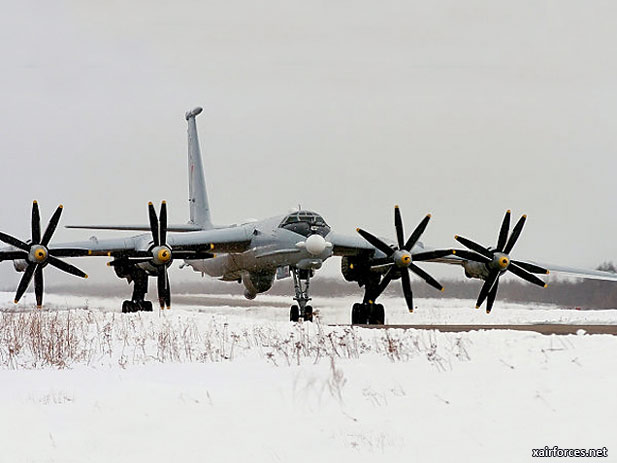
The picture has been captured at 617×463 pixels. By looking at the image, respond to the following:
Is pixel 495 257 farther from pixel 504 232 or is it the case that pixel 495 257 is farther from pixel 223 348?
pixel 223 348

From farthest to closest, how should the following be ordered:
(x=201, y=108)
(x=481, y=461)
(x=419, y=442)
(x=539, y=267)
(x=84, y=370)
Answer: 1. (x=201, y=108)
2. (x=539, y=267)
3. (x=84, y=370)
4. (x=419, y=442)
5. (x=481, y=461)

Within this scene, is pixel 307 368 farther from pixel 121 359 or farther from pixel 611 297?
pixel 611 297

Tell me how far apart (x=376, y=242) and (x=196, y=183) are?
12883 millimetres

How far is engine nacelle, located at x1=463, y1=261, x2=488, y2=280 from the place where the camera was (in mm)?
25058

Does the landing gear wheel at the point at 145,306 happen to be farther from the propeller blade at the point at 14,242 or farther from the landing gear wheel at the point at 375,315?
the landing gear wheel at the point at 375,315

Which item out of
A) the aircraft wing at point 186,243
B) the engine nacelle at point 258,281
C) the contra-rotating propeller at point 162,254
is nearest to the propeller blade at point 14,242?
the aircraft wing at point 186,243

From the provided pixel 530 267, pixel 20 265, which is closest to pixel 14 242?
pixel 20 265

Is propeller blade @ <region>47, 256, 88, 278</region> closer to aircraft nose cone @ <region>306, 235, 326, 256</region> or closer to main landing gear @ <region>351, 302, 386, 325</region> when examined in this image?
aircraft nose cone @ <region>306, 235, 326, 256</region>

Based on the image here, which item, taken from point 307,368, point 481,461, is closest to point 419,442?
point 481,461

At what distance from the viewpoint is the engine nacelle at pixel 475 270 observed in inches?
987

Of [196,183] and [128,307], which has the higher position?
Answer: [196,183]

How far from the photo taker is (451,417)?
7.82 m

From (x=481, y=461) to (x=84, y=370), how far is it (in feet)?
22.0

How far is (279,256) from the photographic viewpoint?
24.6 meters
